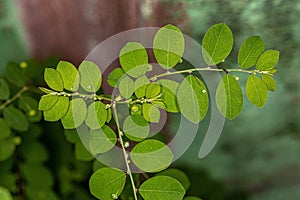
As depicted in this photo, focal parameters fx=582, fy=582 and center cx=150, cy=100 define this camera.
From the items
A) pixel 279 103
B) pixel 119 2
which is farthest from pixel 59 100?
pixel 279 103

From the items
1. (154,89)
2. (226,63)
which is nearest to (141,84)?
(154,89)

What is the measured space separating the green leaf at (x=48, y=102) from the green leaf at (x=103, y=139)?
0.07 m

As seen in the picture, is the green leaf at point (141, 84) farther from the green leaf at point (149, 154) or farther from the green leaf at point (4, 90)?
the green leaf at point (4, 90)

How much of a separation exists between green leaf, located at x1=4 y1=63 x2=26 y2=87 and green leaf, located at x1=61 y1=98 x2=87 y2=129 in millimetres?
223

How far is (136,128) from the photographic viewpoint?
2.80 feet

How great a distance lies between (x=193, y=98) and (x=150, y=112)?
0.22 feet

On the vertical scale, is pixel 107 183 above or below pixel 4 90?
below

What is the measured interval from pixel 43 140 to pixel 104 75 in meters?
0.19

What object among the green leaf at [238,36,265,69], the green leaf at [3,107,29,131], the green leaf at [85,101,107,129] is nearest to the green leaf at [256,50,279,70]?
the green leaf at [238,36,265,69]

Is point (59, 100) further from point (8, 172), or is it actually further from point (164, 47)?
point (8, 172)

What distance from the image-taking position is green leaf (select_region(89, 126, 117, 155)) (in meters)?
0.84

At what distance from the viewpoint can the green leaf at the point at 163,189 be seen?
0.79m

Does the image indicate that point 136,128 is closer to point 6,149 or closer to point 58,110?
point 58,110

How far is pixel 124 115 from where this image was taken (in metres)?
0.93
